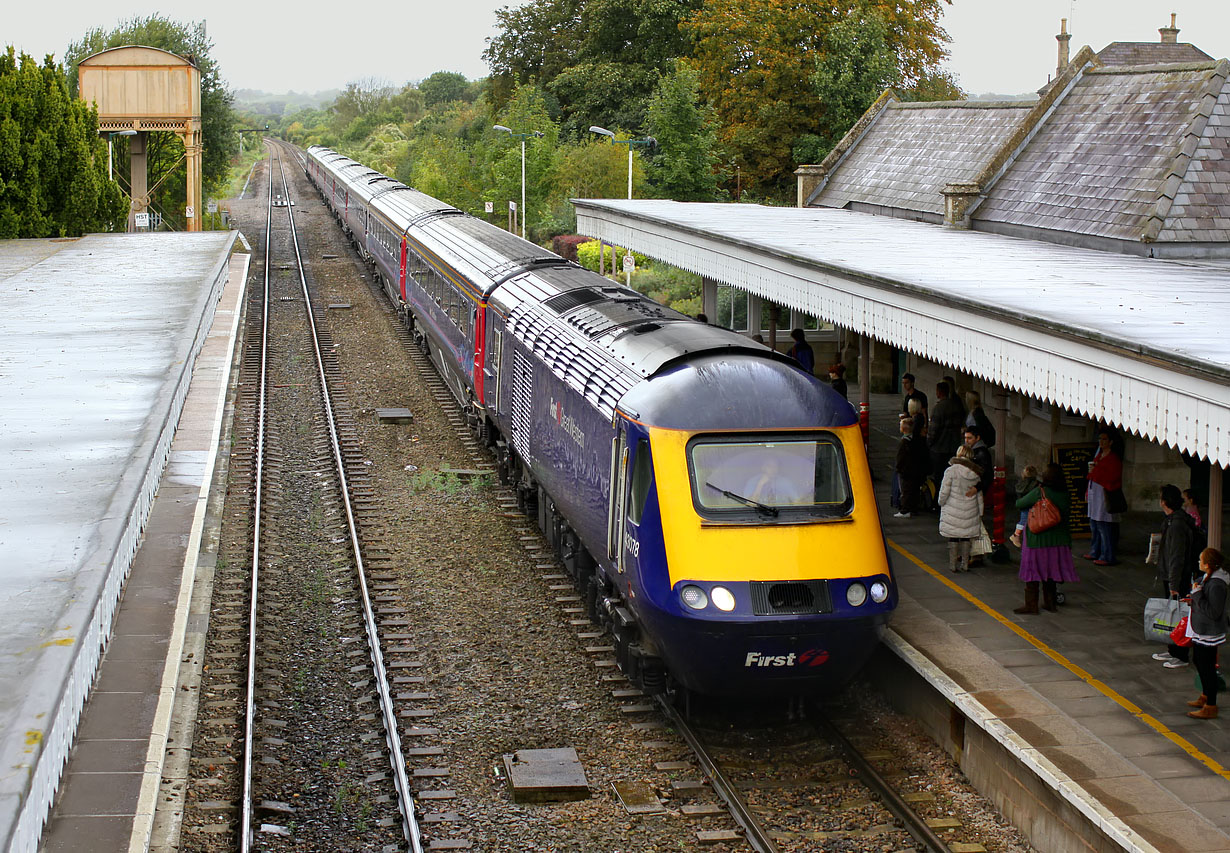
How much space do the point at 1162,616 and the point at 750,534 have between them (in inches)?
141

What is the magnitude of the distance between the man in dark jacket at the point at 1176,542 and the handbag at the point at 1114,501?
6.91 ft

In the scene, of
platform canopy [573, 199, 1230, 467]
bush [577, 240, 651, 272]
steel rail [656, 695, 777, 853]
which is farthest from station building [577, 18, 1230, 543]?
bush [577, 240, 651, 272]

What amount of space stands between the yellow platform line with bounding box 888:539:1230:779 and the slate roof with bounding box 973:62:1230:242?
19.7ft

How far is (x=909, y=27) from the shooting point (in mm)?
51094

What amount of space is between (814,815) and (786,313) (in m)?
17.4

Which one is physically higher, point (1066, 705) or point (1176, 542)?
point (1176, 542)

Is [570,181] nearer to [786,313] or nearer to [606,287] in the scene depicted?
[786,313]

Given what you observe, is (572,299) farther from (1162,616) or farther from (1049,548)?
(1162,616)

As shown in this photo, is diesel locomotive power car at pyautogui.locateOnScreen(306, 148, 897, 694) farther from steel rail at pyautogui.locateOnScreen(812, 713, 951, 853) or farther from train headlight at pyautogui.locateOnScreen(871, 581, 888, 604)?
steel rail at pyautogui.locateOnScreen(812, 713, 951, 853)

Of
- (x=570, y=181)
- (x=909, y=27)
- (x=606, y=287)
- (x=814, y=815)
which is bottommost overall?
(x=814, y=815)

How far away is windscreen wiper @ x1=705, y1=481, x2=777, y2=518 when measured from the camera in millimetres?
9977

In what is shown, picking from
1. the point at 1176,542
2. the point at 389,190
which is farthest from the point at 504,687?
the point at 389,190

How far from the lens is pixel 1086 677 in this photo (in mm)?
10391

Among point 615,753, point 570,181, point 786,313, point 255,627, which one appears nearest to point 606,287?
point 255,627
